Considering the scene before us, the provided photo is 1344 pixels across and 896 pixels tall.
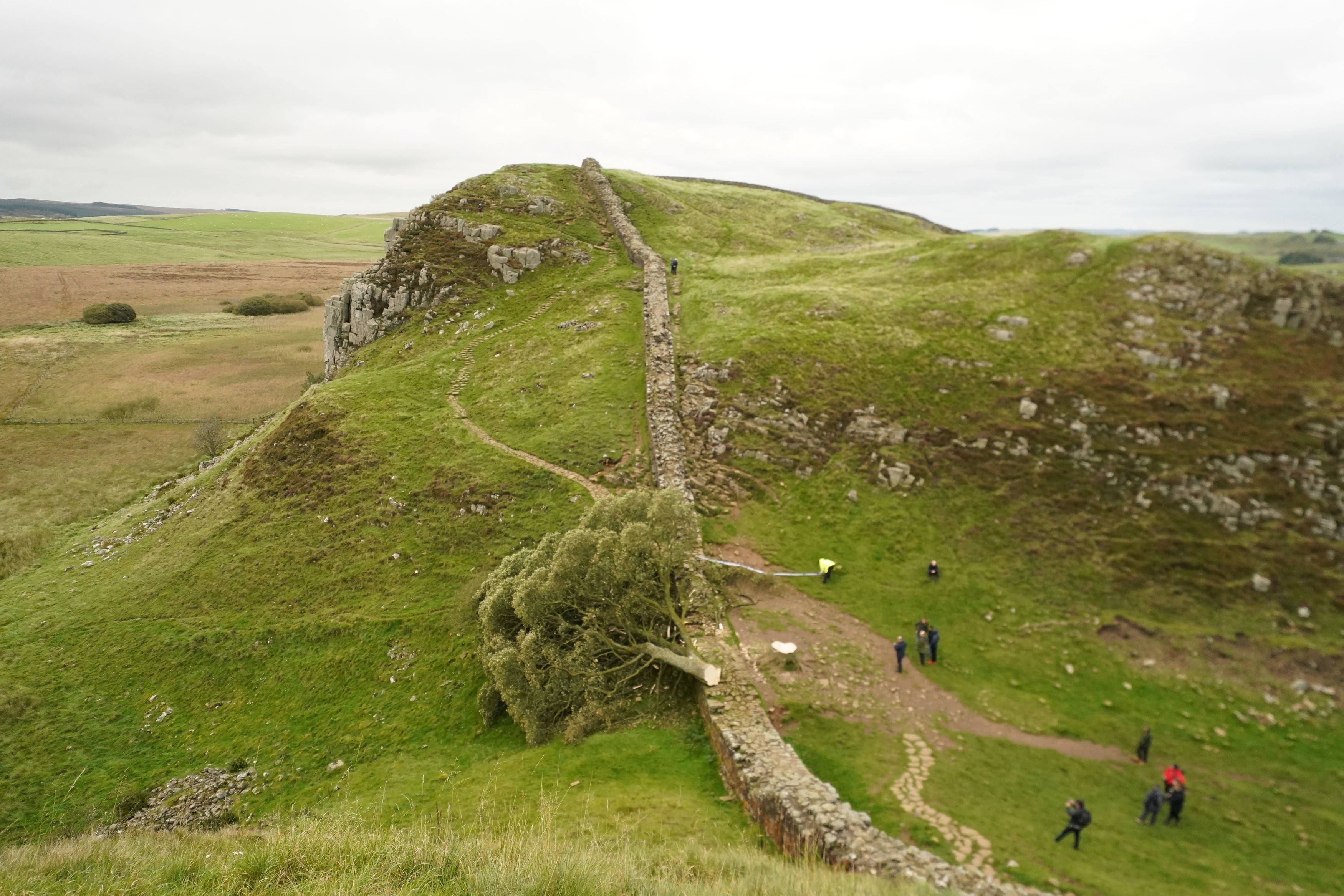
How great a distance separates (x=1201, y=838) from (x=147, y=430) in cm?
7936

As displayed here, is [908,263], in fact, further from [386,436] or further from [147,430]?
[147,430]

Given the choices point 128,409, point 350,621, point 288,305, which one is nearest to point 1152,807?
point 350,621

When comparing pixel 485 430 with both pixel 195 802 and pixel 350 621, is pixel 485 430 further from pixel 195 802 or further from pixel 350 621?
pixel 195 802

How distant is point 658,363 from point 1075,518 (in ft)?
79.8

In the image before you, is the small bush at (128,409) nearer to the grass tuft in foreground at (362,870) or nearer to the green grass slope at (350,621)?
the green grass slope at (350,621)

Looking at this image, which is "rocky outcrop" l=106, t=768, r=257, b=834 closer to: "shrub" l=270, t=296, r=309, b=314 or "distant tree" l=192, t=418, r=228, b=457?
"distant tree" l=192, t=418, r=228, b=457

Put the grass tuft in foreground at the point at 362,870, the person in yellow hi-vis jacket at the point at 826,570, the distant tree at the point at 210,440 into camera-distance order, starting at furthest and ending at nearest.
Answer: the distant tree at the point at 210,440
the person in yellow hi-vis jacket at the point at 826,570
the grass tuft in foreground at the point at 362,870

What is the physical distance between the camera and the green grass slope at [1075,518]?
1780 cm

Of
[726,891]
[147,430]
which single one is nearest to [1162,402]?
[726,891]

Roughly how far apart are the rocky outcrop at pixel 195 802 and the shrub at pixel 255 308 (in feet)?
361

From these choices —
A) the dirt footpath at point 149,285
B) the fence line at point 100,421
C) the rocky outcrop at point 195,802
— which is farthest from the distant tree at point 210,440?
the dirt footpath at point 149,285

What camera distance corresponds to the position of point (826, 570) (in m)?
27.5

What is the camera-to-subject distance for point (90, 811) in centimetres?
2392

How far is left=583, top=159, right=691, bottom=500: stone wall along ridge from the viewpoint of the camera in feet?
111
